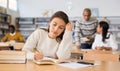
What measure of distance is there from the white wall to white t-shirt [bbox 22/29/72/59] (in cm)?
614

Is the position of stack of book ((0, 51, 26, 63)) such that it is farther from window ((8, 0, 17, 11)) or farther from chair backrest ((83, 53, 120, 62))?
window ((8, 0, 17, 11))

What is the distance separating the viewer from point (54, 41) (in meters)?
2.08

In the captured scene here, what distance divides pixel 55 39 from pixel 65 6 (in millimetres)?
6254

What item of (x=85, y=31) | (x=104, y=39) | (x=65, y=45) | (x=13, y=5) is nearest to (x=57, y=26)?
(x=65, y=45)

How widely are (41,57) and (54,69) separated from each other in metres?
0.38

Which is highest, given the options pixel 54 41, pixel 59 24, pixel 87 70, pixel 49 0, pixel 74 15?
pixel 49 0

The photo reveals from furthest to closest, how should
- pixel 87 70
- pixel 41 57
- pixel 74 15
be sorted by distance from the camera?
pixel 74 15, pixel 41 57, pixel 87 70

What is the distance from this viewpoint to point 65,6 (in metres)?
8.22

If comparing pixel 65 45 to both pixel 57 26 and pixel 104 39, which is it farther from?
→ pixel 104 39

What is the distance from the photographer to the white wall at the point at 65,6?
7816 millimetres

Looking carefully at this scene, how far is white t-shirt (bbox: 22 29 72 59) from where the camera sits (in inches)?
77.9

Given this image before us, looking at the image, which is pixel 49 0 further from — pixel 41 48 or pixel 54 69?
pixel 54 69

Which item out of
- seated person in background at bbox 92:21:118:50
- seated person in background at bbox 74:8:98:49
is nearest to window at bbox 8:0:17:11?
seated person in background at bbox 74:8:98:49

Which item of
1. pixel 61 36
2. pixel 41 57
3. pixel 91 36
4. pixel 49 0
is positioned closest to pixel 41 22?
pixel 49 0
